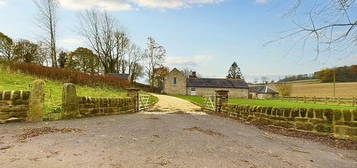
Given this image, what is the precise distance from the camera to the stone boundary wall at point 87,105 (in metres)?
6.68

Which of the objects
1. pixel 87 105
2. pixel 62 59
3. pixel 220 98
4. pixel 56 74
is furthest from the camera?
pixel 62 59

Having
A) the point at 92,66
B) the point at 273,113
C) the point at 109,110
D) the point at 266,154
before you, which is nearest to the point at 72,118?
the point at 109,110

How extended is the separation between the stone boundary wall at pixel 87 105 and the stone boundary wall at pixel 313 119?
21.0ft

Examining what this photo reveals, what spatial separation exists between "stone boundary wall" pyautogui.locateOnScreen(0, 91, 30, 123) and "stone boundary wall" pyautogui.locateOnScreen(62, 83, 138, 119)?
1.06 meters

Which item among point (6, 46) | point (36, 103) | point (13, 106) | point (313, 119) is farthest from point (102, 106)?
point (6, 46)

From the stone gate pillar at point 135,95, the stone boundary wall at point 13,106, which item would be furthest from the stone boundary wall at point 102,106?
the stone boundary wall at point 13,106

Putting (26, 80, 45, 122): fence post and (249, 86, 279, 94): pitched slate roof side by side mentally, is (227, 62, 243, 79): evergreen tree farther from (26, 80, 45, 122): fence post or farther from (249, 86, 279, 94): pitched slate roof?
(26, 80, 45, 122): fence post

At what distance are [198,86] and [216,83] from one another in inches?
186

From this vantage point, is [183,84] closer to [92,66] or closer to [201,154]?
[92,66]

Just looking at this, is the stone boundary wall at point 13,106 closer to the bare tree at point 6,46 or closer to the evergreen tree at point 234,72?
the bare tree at point 6,46

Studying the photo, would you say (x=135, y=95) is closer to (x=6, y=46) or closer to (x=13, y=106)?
(x=13, y=106)

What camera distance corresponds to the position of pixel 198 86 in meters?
44.8

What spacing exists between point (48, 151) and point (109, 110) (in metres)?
5.81

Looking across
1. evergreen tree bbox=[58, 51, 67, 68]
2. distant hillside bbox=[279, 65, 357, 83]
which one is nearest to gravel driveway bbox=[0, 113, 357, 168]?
evergreen tree bbox=[58, 51, 67, 68]
